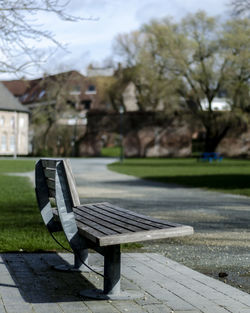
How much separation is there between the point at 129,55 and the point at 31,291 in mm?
63947

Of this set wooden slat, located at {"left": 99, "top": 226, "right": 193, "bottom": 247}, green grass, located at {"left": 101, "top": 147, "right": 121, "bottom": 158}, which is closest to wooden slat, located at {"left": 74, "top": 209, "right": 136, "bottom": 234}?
wooden slat, located at {"left": 99, "top": 226, "right": 193, "bottom": 247}

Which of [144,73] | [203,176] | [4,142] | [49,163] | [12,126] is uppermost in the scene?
[144,73]

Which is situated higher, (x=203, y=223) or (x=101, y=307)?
(x=101, y=307)

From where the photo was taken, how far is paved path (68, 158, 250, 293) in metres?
6.56

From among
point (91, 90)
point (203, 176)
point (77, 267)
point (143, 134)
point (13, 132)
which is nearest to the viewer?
point (77, 267)

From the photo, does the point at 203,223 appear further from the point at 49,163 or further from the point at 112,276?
the point at 112,276

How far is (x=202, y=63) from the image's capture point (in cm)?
5591

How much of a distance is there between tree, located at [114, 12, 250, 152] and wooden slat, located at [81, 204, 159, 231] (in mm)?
Answer: 46802

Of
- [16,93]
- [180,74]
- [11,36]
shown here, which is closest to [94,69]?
[180,74]

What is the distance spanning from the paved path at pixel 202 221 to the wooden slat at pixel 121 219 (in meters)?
1.10

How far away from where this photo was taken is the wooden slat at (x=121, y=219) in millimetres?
4786

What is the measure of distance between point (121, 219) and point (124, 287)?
1.84ft

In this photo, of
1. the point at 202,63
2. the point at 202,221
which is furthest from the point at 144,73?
the point at 202,221

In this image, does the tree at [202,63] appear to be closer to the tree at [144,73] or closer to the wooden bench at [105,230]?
the tree at [144,73]
